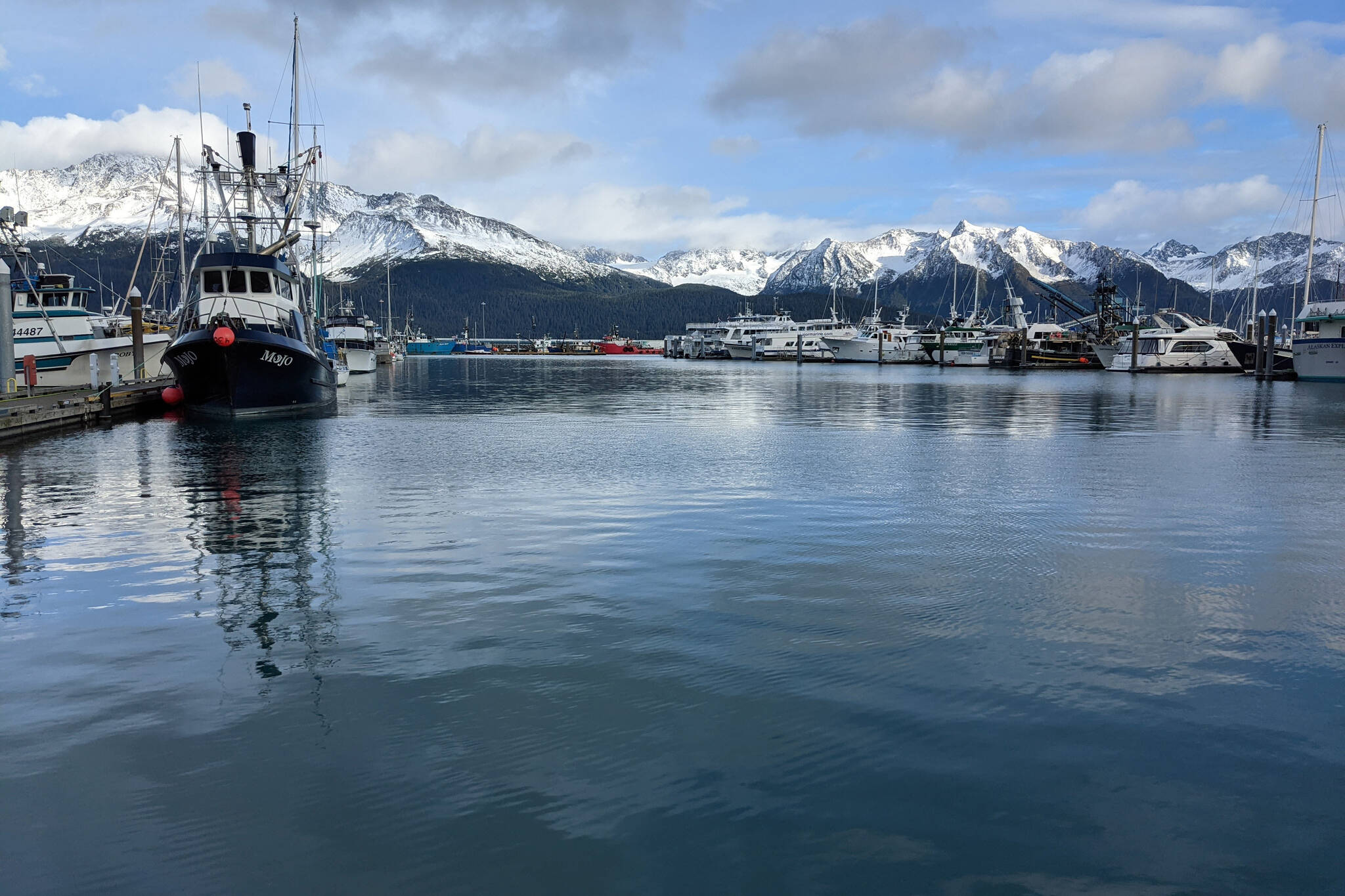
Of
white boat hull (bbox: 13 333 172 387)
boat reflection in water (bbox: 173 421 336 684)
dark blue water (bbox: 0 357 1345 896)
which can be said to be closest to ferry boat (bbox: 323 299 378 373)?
white boat hull (bbox: 13 333 172 387)

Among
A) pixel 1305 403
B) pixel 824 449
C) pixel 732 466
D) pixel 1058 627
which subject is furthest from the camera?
pixel 1305 403

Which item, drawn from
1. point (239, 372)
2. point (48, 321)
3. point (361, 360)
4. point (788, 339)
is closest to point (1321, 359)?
point (239, 372)

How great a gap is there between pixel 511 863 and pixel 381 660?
3.92m

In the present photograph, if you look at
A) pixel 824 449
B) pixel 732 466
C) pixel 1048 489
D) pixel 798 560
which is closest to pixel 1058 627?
pixel 798 560

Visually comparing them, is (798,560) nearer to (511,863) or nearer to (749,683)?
(749,683)

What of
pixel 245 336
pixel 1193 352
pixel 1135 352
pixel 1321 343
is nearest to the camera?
pixel 245 336

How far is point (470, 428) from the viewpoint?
3541 centimetres

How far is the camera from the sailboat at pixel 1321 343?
73062mm

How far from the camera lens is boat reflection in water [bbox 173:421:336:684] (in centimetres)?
987

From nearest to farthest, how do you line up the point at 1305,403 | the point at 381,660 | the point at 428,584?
the point at 381,660, the point at 428,584, the point at 1305,403

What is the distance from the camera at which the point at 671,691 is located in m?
8.29

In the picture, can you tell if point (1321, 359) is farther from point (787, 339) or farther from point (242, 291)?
point (787, 339)

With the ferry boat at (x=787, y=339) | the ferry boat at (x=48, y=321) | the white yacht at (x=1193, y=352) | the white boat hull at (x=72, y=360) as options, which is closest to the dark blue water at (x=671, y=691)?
the white boat hull at (x=72, y=360)

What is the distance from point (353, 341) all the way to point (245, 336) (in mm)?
61366
